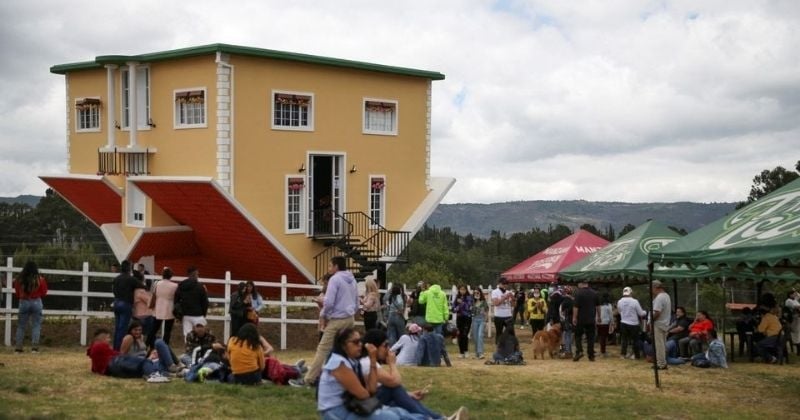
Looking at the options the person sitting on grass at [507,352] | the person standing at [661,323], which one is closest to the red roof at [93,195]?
the person sitting on grass at [507,352]

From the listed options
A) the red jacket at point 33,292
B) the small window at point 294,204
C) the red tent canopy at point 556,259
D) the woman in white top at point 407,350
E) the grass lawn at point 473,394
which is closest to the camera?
the grass lawn at point 473,394

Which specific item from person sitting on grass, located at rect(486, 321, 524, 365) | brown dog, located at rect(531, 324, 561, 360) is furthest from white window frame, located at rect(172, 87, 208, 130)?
person sitting on grass, located at rect(486, 321, 524, 365)

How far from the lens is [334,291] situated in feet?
50.3

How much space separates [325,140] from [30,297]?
10.7 metres

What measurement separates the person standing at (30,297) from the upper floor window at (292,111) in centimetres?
912

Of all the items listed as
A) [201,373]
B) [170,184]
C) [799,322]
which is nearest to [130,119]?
[170,184]

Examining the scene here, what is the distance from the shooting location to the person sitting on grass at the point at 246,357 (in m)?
15.0

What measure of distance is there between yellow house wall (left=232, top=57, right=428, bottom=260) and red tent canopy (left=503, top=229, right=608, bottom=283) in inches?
161

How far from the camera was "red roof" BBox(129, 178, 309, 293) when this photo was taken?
27.3m

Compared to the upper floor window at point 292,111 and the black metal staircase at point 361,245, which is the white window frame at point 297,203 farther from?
the upper floor window at point 292,111

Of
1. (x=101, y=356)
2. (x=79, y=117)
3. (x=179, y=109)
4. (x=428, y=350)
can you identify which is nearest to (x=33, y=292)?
(x=101, y=356)

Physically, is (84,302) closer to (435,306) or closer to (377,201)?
(435,306)

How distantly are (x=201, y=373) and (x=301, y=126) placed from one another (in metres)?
13.8

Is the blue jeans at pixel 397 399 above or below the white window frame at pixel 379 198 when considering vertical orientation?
below
